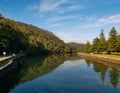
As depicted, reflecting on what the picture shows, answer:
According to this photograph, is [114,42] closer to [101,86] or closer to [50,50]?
[101,86]

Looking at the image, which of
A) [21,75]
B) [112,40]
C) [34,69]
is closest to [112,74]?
[21,75]

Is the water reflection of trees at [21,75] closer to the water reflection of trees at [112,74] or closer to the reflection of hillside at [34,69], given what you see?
the reflection of hillside at [34,69]

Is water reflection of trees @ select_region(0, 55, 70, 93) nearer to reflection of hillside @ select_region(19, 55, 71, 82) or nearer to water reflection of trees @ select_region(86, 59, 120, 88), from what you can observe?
reflection of hillside @ select_region(19, 55, 71, 82)

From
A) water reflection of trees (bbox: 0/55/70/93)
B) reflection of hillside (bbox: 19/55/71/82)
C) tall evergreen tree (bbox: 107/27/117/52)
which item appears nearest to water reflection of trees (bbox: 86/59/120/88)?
water reflection of trees (bbox: 0/55/70/93)

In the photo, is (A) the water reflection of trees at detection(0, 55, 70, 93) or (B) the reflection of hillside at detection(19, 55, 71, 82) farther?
(B) the reflection of hillside at detection(19, 55, 71, 82)

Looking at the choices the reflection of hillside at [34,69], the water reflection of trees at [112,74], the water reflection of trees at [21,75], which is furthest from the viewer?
the reflection of hillside at [34,69]

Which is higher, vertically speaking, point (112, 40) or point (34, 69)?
point (112, 40)

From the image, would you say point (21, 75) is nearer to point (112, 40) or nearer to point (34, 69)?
point (34, 69)

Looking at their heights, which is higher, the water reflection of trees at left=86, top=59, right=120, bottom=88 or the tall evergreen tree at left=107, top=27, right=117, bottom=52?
the tall evergreen tree at left=107, top=27, right=117, bottom=52

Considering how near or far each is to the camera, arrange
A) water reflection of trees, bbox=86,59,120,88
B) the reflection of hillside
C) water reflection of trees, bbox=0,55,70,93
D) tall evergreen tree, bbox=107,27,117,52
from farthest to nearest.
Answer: tall evergreen tree, bbox=107,27,117,52
the reflection of hillside
water reflection of trees, bbox=86,59,120,88
water reflection of trees, bbox=0,55,70,93

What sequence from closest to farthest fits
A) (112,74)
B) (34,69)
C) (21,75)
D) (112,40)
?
(21,75) → (112,74) → (34,69) → (112,40)

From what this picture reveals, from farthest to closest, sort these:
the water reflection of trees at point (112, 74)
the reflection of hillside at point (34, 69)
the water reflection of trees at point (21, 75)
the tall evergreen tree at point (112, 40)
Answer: the tall evergreen tree at point (112, 40) → the reflection of hillside at point (34, 69) → the water reflection of trees at point (112, 74) → the water reflection of trees at point (21, 75)

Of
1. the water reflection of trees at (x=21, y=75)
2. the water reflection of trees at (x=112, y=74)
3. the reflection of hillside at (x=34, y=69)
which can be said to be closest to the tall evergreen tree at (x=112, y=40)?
the reflection of hillside at (x=34, y=69)

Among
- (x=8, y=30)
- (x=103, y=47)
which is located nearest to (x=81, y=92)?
(x=8, y=30)
